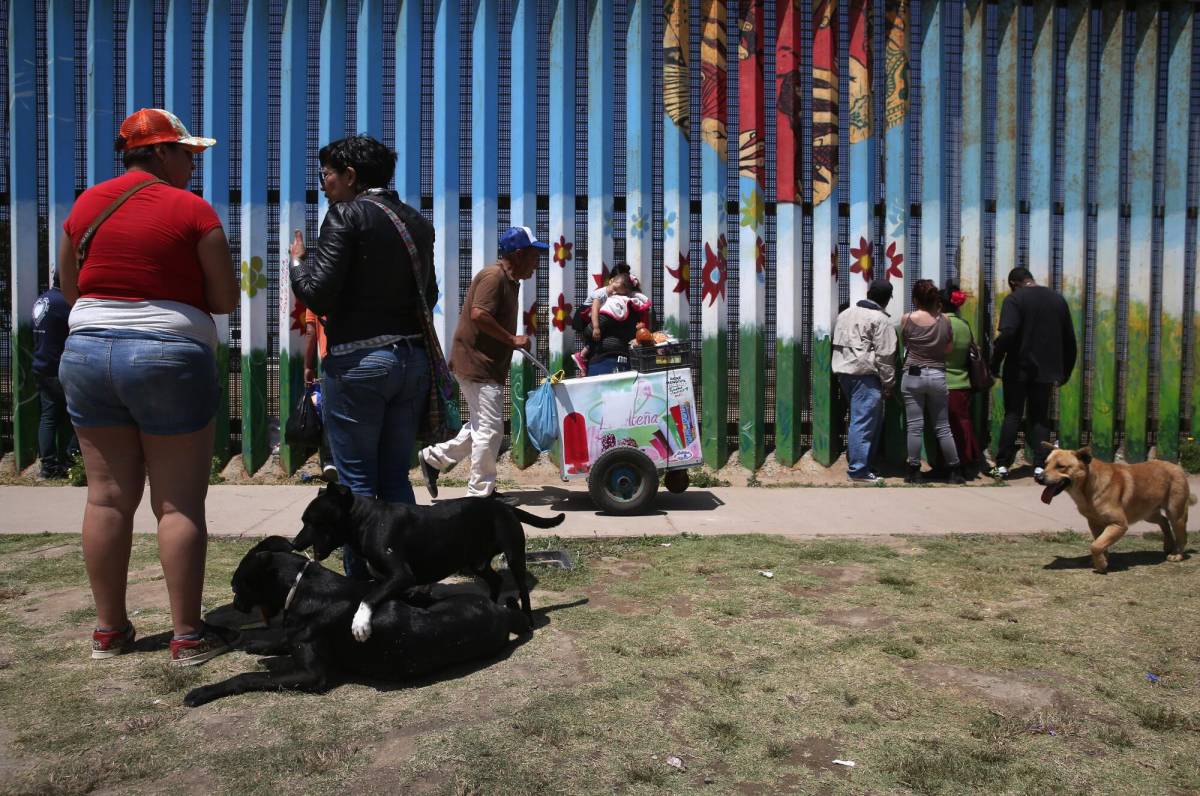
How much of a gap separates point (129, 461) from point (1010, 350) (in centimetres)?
702

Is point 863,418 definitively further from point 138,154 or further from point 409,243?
point 138,154

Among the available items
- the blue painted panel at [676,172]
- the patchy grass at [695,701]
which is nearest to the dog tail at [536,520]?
the patchy grass at [695,701]

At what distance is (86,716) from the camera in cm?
272

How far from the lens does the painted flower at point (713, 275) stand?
7.79 metres

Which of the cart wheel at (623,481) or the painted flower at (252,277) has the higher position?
the painted flower at (252,277)

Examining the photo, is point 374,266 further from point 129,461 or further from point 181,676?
point 181,676

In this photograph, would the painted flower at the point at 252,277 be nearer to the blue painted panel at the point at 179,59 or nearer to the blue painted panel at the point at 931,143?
the blue painted panel at the point at 179,59

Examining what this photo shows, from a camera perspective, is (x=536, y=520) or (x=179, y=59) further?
(x=179, y=59)

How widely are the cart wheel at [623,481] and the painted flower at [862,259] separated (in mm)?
3196

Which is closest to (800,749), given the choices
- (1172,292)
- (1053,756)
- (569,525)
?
(1053,756)

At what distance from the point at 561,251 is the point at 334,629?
5.10 m

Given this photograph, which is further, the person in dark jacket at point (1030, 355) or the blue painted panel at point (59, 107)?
the person in dark jacket at point (1030, 355)

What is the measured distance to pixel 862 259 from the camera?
315 inches

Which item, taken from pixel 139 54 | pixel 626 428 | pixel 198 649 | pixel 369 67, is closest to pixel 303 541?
pixel 198 649
